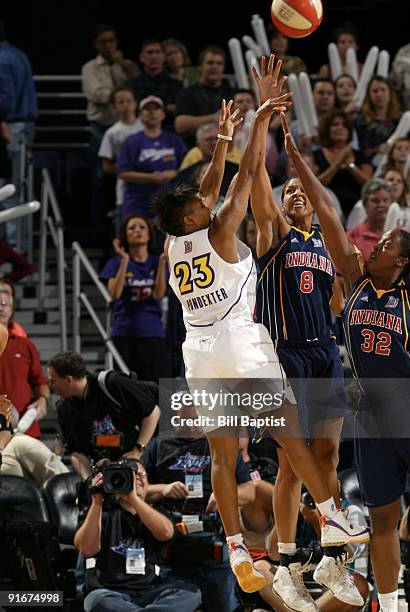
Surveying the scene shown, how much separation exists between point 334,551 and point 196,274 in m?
1.69

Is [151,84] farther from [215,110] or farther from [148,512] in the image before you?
[148,512]

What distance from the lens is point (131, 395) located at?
27.0 feet

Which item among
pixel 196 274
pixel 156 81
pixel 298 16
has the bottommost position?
pixel 196 274

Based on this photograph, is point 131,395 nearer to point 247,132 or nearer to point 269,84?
point 269,84

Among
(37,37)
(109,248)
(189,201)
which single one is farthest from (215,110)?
(189,201)

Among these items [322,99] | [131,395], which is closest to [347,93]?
[322,99]

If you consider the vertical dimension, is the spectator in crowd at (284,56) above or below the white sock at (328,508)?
Result: above

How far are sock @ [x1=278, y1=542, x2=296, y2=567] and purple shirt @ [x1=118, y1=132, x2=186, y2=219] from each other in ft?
16.0

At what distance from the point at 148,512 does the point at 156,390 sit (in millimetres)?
1116

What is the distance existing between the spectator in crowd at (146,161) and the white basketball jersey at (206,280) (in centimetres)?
442

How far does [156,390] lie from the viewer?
27.7ft

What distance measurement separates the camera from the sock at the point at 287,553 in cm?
681

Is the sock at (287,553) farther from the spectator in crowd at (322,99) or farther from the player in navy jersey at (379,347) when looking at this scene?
the spectator in crowd at (322,99)

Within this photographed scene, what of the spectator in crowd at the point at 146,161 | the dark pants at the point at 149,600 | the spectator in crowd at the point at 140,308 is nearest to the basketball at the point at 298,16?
the spectator in crowd at the point at 140,308
